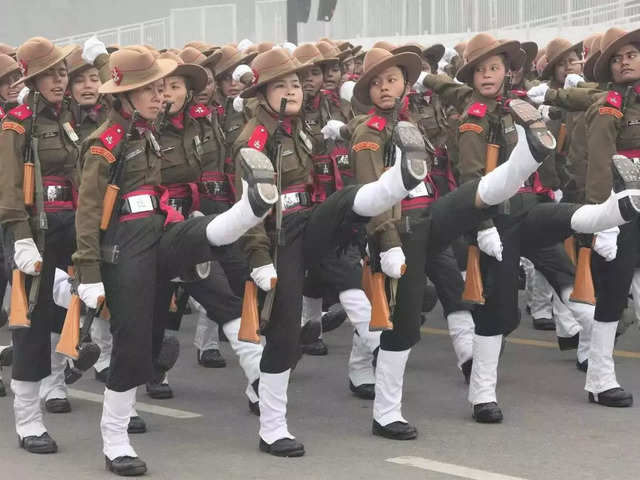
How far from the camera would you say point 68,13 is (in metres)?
44.5

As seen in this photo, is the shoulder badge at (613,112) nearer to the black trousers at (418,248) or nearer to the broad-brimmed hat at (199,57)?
the black trousers at (418,248)

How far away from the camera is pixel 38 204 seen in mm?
7984

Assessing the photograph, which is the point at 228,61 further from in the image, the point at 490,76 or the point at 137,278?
the point at 137,278

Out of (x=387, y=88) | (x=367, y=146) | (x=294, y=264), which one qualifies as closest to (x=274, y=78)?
(x=367, y=146)

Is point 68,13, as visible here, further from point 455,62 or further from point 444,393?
point 444,393

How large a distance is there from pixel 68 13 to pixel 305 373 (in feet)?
118

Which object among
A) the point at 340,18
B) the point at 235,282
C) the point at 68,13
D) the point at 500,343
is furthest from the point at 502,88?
the point at 68,13

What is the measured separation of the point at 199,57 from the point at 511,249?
13.1 ft

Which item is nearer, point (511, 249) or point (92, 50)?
point (511, 249)

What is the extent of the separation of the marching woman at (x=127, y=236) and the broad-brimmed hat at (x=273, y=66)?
2.12 ft

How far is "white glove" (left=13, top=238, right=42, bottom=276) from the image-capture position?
782cm

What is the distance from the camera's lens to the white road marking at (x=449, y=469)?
7.18 m

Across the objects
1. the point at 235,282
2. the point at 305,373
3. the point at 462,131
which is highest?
the point at 462,131

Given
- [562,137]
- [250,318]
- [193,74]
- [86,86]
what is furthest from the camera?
[562,137]
